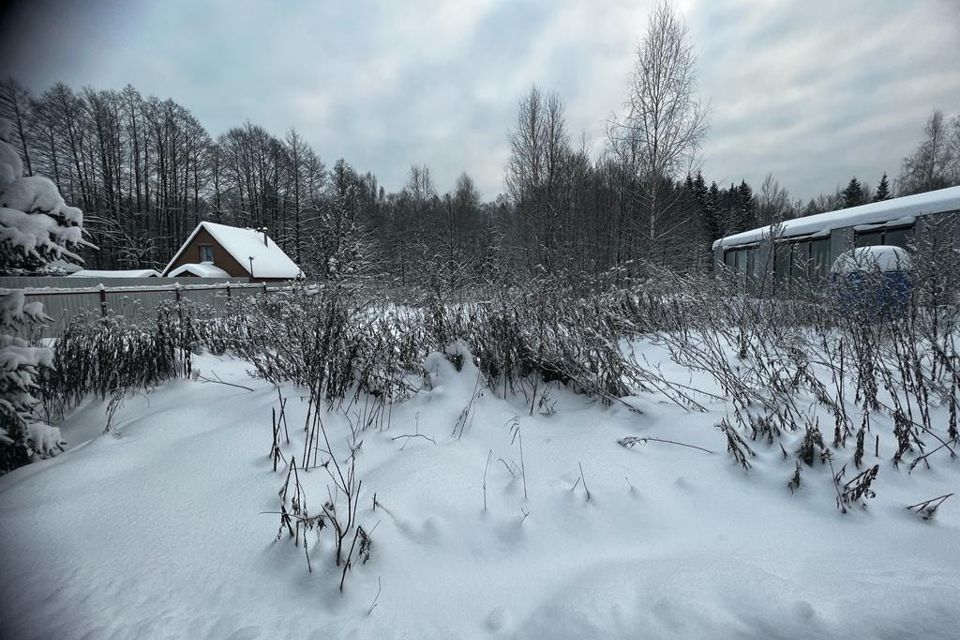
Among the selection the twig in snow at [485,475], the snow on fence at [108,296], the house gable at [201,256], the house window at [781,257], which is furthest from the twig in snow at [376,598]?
→ the house gable at [201,256]

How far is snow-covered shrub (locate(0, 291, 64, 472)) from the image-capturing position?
2078mm

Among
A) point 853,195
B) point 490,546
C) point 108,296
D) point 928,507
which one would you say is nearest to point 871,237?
point 928,507

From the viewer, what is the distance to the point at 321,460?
207 centimetres

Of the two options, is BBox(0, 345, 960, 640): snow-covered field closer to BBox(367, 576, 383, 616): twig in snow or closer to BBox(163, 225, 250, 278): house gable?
BBox(367, 576, 383, 616): twig in snow

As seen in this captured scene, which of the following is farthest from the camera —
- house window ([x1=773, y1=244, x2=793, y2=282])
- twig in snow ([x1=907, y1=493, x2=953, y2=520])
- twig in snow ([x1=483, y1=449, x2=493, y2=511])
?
house window ([x1=773, y1=244, x2=793, y2=282])

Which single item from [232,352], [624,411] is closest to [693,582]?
[624,411]

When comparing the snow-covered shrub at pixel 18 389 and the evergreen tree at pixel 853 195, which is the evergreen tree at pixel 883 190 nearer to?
the evergreen tree at pixel 853 195

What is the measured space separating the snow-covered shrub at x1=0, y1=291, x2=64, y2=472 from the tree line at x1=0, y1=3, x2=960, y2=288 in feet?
2.08

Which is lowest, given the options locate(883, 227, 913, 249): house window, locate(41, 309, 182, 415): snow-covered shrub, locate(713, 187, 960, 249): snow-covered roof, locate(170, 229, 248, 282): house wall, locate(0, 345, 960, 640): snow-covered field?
locate(0, 345, 960, 640): snow-covered field

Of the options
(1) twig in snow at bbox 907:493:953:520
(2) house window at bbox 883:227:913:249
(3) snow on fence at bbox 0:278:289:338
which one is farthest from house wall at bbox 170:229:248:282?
(2) house window at bbox 883:227:913:249

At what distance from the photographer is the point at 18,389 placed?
222 centimetres

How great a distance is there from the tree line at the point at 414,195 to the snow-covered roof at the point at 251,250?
3019mm

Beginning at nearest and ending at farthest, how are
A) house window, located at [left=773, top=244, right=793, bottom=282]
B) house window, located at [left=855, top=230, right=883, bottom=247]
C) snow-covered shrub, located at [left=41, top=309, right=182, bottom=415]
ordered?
snow-covered shrub, located at [left=41, top=309, right=182, bottom=415] < house window, located at [left=773, top=244, right=793, bottom=282] < house window, located at [left=855, top=230, right=883, bottom=247]

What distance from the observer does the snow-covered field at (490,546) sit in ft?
3.72
